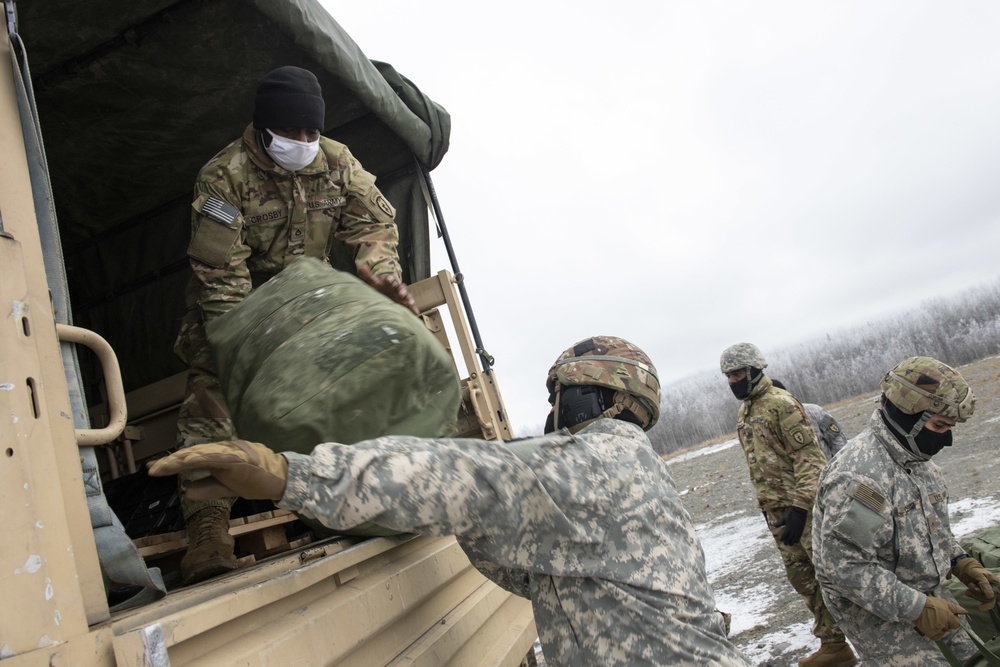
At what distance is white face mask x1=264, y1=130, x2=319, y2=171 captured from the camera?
103 inches

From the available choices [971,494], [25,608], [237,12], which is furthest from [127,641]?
[971,494]

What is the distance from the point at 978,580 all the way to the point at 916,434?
690mm

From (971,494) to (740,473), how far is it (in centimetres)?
631

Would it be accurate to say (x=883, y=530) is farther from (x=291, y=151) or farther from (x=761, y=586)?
(x=761, y=586)

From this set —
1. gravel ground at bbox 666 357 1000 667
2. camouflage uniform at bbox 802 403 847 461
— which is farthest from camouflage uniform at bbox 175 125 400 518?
camouflage uniform at bbox 802 403 847 461

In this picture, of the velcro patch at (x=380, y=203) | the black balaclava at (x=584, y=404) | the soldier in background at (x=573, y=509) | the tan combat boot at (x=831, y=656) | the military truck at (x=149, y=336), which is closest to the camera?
the military truck at (x=149, y=336)

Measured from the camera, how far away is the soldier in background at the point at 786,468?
15.3 ft

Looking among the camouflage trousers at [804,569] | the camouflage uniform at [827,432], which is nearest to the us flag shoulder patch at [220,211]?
the camouflage trousers at [804,569]

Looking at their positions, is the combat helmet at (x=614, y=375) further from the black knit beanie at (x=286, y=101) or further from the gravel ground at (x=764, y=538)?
the gravel ground at (x=764, y=538)

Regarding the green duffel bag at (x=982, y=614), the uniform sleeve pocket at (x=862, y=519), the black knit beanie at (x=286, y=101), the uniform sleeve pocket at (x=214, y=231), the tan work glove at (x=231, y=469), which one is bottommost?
the green duffel bag at (x=982, y=614)

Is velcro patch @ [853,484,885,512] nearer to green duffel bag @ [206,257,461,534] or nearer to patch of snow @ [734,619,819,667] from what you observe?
patch of snow @ [734,619,819,667]

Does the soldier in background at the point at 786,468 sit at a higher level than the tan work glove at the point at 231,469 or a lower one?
lower

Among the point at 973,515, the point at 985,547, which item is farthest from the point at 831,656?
the point at 973,515

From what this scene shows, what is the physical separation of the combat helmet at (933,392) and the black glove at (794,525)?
1.52 m
